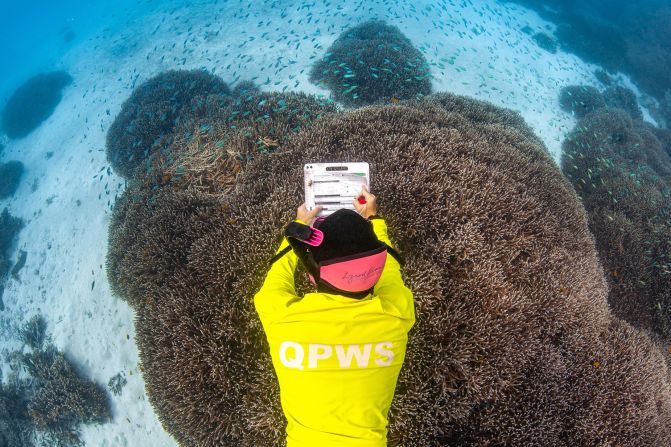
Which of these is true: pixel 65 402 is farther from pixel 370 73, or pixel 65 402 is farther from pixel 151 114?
pixel 370 73

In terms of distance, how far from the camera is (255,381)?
3338 millimetres

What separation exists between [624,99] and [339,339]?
70.6 ft

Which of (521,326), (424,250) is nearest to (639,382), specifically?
(521,326)

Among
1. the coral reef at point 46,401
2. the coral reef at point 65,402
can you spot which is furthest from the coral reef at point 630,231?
the coral reef at point 46,401

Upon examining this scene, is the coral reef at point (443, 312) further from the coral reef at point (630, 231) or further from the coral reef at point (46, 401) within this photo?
the coral reef at point (46, 401)

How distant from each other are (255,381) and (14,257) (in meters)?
14.4

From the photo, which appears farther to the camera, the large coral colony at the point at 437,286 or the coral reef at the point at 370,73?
the coral reef at the point at 370,73

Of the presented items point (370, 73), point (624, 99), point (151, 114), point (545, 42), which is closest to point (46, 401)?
point (151, 114)

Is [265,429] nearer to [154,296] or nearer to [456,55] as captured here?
[154,296]

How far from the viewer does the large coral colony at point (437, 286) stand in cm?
318

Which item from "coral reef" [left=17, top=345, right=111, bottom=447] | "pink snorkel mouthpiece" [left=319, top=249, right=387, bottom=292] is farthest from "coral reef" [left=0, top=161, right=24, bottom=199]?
"pink snorkel mouthpiece" [left=319, top=249, right=387, bottom=292]

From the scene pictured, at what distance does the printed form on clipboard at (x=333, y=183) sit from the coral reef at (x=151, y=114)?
291 inches

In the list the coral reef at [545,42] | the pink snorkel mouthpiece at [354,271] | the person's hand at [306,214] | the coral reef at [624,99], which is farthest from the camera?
the coral reef at [545,42]

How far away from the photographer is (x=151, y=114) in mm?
9961
